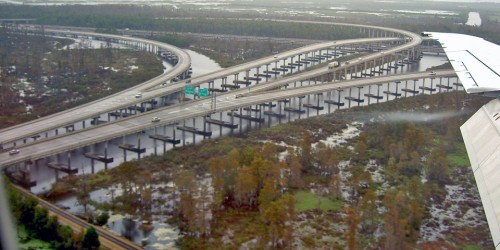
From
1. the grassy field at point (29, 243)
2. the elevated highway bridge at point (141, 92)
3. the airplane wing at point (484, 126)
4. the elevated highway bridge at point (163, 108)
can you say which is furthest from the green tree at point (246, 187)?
the elevated highway bridge at point (141, 92)

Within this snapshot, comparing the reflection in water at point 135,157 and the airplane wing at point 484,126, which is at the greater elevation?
the airplane wing at point 484,126

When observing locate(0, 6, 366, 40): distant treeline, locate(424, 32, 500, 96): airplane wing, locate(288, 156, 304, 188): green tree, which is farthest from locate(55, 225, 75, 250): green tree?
locate(0, 6, 366, 40): distant treeline

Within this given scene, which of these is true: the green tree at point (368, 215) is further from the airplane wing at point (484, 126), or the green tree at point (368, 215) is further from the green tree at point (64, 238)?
the green tree at point (64, 238)

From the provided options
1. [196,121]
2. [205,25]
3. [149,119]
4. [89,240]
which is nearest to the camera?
[89,240]

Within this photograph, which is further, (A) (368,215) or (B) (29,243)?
(A) (368,215)

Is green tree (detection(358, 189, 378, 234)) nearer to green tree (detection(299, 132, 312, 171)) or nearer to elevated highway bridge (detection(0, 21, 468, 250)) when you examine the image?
green tree (detection(299, 132, 312, 171))

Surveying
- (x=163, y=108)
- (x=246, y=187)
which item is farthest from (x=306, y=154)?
Answer: (x=163, y=108)

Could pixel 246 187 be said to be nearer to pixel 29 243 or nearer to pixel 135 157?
pixel 29 243

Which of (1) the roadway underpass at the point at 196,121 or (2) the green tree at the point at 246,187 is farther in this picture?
(1) the roadway underpass at the point at 196,121

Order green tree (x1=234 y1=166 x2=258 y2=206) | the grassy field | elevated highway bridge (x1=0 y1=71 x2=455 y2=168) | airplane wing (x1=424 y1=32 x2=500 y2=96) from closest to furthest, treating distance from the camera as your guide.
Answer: the grassy field → green tree (x1=234 y1=166 x2=258 y2=206) → elevated highway bridge (x1=0 y1=71 x2=455 y2=168) → airplane wing (x1=424 y1=32 x2=500 y2=96)
